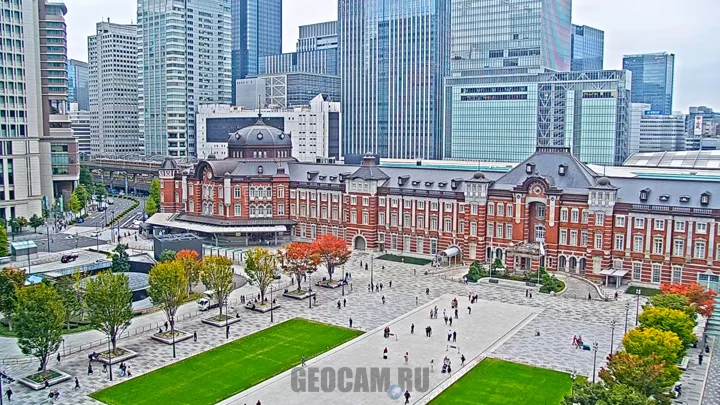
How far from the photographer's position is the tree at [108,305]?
197 feet

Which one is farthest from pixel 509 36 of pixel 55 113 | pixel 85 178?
pixel 85 178

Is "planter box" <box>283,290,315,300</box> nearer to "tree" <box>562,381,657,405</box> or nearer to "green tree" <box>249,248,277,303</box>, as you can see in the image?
"green tree" <box>249,248,277,303</box>

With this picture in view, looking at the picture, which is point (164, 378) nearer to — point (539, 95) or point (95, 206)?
point (95, 206)

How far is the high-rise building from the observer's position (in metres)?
164

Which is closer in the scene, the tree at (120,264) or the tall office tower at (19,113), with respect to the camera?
the tree at (120,264)

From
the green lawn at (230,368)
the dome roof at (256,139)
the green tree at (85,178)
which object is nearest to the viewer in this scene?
the green lawn at (230,368)

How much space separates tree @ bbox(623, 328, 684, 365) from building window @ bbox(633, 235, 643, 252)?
39.6 meters

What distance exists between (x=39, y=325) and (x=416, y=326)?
36.1 m

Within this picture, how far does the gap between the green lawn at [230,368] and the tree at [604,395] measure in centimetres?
2625

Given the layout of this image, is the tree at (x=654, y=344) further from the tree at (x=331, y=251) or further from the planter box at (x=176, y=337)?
the tree at (x=331, y=251)

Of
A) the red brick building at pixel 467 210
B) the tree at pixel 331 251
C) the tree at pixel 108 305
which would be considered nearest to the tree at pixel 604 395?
the tree at pixel 108 305

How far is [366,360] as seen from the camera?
6047 cm

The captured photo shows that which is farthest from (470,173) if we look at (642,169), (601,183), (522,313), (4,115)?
(4,115)

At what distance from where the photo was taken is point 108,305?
60250 millimetres
